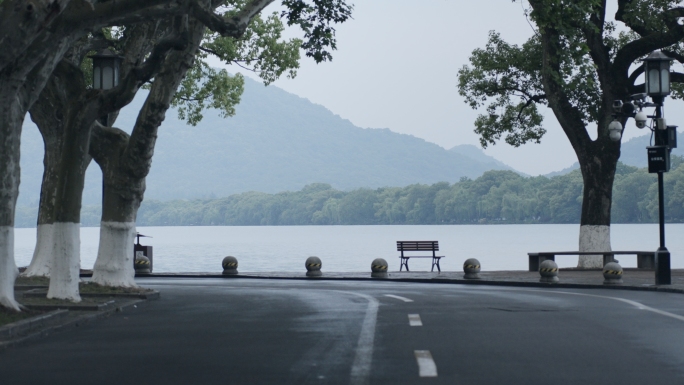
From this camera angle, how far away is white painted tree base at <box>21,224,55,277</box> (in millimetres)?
27297

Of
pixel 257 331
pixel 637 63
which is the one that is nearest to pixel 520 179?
pixel 637 63

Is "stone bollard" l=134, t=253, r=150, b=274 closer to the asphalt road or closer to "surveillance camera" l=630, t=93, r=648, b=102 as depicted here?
the asphalt road

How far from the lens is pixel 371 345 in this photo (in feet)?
42.0

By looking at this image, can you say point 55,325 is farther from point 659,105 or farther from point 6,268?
point 659,105

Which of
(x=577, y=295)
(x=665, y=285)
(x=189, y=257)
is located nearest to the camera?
(x=577, y=295)

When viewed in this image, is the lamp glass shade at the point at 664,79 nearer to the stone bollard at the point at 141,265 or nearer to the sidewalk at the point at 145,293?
the sidewalk at the point at 145,293

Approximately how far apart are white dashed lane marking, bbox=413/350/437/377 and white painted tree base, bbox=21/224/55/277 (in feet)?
56.5

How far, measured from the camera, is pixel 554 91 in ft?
115

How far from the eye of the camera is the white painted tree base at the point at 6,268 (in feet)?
52.7

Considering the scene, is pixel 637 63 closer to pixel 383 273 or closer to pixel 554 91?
pixel 554 91

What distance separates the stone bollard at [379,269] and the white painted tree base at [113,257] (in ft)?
39.2

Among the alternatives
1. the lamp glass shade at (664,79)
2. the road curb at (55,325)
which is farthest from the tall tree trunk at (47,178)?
the lamp glass shade at (664,79)

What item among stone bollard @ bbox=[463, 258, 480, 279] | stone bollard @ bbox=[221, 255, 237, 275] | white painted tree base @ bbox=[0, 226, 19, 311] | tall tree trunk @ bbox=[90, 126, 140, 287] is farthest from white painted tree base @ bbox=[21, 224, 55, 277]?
stone bollard @ bbox=[463, 258, 480, 279]

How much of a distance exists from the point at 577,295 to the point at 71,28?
39.4 feet
